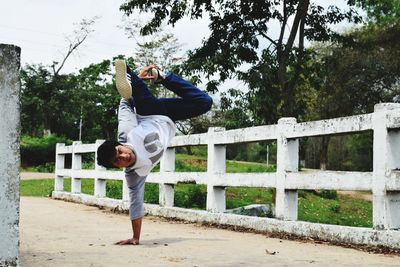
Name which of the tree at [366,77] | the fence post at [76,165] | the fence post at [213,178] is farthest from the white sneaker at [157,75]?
the tree at [366,77]

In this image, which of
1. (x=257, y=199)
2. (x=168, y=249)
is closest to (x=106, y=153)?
(x=168, y=249)

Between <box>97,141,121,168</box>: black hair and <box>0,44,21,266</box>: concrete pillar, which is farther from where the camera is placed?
<box>97,141,121,168</box>: black hair

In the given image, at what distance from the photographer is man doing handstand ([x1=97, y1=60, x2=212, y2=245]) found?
5.08 metres

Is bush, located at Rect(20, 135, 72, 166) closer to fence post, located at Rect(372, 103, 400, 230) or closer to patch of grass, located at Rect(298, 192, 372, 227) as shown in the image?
patch of grass, located at Rect(298, 192, 372, 227)

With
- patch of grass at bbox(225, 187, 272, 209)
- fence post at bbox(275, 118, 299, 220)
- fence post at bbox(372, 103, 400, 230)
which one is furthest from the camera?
patch of grass at bbox(225, 187, 272, 209)

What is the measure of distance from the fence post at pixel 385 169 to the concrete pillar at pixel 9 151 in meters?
3.72

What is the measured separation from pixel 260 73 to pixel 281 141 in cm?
477

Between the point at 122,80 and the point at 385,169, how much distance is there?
2830 mm

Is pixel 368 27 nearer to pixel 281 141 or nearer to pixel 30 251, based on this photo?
pixel 281 141

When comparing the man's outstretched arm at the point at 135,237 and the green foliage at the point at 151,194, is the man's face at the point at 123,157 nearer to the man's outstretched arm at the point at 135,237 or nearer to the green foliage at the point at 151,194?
the man's outstretched arm at the point at 135,237

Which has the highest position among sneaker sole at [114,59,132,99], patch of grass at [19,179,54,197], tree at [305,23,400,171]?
tree at [305,23,400,171]

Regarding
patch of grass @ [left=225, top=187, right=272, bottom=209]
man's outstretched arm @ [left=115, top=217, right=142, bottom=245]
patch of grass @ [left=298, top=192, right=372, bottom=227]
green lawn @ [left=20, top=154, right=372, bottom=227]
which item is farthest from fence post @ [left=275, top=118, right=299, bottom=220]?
patch of grass @ [left=225, top=187, right=272, bottom=209]

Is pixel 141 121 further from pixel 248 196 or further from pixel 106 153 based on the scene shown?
pixel 248 196

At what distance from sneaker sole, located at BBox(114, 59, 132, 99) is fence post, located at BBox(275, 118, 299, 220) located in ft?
8.78
